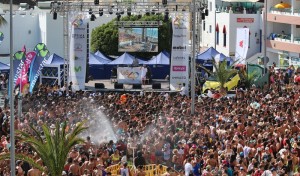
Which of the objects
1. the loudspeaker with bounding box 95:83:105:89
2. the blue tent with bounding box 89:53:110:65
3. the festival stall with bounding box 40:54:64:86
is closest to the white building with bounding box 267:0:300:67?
the blue tent with bounding box 89:53:110:65

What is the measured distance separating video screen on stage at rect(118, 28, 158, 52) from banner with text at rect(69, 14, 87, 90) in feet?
37.2

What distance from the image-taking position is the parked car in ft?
142

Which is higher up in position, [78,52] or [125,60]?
[78,52]

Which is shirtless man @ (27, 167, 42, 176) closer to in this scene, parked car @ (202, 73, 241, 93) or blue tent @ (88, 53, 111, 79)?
parked car @ (202, 73, 241, 93)

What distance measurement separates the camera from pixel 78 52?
147ft

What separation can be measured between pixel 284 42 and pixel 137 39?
29.9ft

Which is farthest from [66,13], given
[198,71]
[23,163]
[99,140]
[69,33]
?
[23,163]

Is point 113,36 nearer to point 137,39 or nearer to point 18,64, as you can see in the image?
point 137,39

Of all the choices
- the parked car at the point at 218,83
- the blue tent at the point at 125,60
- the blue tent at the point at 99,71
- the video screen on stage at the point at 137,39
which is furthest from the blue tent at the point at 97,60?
the parked car at the point at 218,83

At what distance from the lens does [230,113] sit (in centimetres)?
3253

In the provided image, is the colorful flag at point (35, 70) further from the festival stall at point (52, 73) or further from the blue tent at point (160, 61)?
the blue tent at point (160, 61)

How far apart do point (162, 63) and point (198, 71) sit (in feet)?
14.2

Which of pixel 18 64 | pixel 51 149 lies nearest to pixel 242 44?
pixel 18 64

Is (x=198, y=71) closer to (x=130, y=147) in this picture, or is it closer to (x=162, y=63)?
(x=162, y=63)
